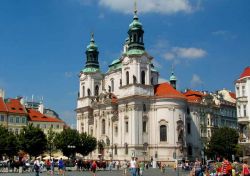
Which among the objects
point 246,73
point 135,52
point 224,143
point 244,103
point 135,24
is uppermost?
point 135,24

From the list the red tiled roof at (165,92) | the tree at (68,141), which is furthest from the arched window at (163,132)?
the tree at (68,141)

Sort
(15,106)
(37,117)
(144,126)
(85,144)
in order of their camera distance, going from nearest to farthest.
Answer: (85,144), (144,126), (15,106), (37,117)

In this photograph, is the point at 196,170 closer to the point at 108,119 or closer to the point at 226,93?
the point at 108,119

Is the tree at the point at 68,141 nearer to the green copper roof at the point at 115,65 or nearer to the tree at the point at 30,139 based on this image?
the tree at the point at 30,139

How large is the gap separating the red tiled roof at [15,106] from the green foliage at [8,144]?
69.4 ft

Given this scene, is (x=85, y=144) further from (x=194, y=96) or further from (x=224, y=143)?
(x=194, y=96)

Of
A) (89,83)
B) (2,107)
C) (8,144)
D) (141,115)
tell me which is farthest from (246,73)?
(2,107)

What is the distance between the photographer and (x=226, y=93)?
110m

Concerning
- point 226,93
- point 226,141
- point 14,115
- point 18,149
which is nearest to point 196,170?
point 18,149

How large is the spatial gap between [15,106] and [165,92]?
32.3 meters

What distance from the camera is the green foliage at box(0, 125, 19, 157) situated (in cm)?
6578

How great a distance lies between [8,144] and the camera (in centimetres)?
6625

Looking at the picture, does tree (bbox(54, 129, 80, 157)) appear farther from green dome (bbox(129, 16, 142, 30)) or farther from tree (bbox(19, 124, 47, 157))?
green dome (bbox(129, 16, 142, 30))

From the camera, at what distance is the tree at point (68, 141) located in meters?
76.4
